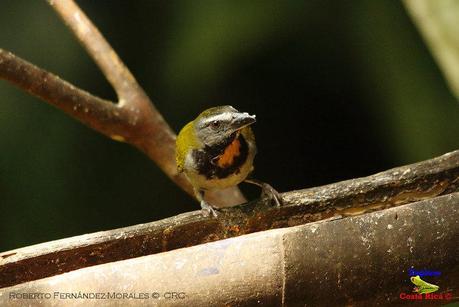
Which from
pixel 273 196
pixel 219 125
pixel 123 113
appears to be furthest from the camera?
pixel 123 113

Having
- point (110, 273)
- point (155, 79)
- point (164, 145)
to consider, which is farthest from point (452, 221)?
point (155, 79)

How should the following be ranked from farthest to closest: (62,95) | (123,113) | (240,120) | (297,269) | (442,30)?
(442,30) < (123,113) < (62,95) < (240,120) < (297,269)

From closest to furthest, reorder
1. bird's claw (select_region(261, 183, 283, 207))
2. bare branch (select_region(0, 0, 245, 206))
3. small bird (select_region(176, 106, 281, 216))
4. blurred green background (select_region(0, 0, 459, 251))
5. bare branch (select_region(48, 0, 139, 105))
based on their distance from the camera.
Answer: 1. bird's claw (select_region(261, 183, 283, 207))
2. small bird (select_region(176, 106, 281, 216))
3. bare branch (select_region(0, 0, 245, 206))
4. bare branch (select_region(48, 0, 139, 105))
5. blurred green background (select_region(0, 0, 459, 251))

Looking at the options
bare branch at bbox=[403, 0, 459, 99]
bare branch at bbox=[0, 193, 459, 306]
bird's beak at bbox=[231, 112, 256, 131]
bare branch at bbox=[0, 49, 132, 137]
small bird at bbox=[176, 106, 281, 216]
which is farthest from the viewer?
bare branch at bbox=[403, 0, 459, 99]

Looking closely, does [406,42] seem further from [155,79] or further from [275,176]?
[155,79]

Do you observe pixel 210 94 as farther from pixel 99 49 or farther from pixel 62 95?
pixel 62 95

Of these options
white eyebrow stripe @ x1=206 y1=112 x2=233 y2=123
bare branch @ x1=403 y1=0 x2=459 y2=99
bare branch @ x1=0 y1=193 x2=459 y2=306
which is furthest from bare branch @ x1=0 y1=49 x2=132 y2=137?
bare branch @ x1=403 y1=0 x2=459 y2=99

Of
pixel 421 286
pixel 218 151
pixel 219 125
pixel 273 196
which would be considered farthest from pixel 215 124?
pixel 421 286

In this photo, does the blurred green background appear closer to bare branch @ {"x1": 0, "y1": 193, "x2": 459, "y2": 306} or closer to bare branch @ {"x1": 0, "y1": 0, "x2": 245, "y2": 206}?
bare branch @ {"x1": 0, "y1": 0, "x2": 245, "y2": 206}
